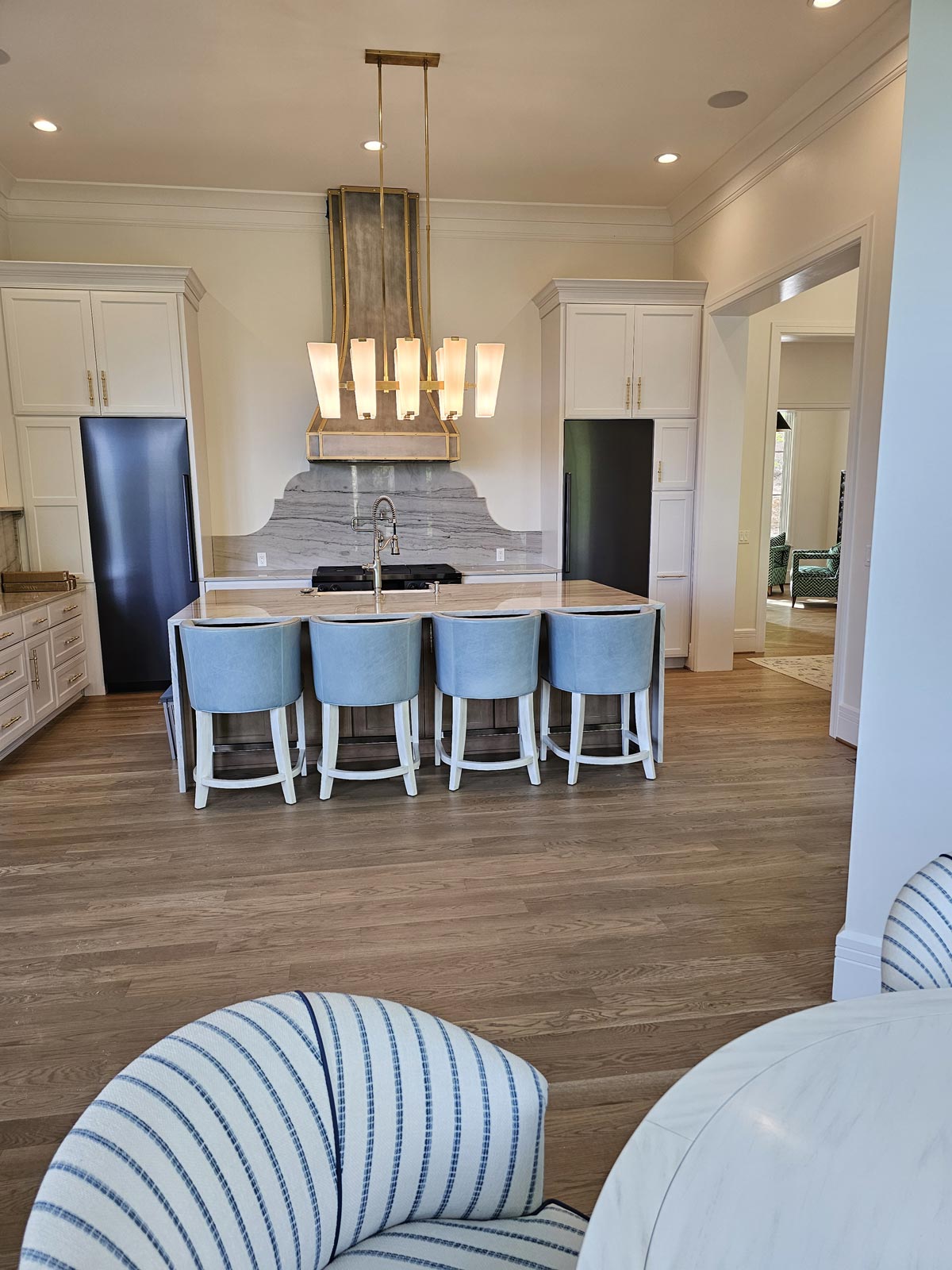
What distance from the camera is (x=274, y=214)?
5633 millimetres

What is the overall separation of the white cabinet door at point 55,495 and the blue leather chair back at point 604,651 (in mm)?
3429

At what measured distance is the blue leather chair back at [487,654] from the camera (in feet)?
11.4

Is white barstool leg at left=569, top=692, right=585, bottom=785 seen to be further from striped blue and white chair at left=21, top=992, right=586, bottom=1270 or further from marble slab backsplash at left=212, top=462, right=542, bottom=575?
striped blue and white chair at left=21, top=992, right=586, bottom=1270

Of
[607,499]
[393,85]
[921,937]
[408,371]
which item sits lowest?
[921,937]

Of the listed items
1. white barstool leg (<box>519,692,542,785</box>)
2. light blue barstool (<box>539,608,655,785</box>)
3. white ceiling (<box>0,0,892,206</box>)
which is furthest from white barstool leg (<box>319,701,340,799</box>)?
white ceiling (<box>0,0,892,206</box>)

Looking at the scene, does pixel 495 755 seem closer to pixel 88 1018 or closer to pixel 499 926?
pixel 499 926

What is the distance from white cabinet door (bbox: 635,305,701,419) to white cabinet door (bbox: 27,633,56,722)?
416cm

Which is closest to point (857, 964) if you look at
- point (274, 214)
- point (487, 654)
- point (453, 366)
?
point (487, 654)

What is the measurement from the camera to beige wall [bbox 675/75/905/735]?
3.67 m

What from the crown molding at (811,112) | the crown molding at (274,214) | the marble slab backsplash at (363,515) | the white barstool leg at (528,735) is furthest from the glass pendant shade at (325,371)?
the crown molding at (274,214)

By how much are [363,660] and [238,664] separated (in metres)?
0.51

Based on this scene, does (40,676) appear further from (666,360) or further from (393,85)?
(666,360)

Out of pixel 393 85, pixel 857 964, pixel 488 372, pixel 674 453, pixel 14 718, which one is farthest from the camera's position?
pixel 674 453

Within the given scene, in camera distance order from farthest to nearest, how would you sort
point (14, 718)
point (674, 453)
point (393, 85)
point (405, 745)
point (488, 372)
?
point (674, 453), point (14, 718), point (393, 85), point (488, 372), point (405, 745)
